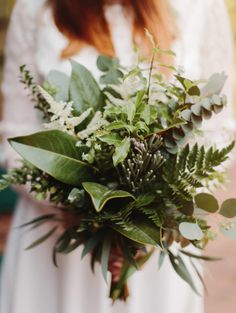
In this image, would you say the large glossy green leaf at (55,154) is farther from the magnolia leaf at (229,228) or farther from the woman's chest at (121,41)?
the woman's chest at (121,41)

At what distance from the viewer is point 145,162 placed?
82 cm

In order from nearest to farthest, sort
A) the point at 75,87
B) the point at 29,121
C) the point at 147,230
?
the point at 147,230 < the point at 75,87 < the point at 29,121

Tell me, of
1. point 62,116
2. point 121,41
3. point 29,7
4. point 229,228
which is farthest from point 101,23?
point 229,228

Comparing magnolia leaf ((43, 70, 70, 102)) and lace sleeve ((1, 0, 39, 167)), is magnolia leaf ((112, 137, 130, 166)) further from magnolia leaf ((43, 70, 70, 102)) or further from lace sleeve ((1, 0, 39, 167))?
lace sleeve ((1, 0, 39, 167))

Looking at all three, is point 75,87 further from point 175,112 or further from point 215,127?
point 215,127

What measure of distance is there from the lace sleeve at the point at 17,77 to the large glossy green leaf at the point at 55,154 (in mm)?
525

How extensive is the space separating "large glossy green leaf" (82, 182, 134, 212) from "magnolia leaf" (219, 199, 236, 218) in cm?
14

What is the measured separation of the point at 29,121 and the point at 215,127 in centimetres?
46

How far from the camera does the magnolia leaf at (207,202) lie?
85 cm

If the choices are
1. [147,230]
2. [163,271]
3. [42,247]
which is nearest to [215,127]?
[163,271]

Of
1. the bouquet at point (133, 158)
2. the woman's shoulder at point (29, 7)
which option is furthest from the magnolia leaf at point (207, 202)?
the woman's shoulder at point (29, 7)

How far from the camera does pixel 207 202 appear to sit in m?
0.85

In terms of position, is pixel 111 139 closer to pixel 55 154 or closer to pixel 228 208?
pixel 55 154

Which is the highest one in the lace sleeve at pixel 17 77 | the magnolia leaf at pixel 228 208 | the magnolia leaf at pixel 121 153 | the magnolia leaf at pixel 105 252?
the lace sleeve at pixel 17 77
